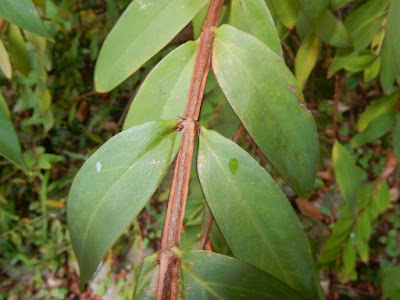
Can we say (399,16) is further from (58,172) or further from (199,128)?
(58,172)

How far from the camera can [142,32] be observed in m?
0.58

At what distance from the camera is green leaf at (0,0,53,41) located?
0.49m

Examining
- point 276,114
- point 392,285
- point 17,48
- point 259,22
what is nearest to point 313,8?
point 259,22

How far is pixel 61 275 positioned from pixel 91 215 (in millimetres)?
2159

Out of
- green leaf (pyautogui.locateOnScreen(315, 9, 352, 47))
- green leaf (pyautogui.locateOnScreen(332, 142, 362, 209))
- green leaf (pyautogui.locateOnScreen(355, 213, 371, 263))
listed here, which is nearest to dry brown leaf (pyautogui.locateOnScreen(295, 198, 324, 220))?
green leaf (pyautogui.locateOnScreen(355, 213, 371, 263))

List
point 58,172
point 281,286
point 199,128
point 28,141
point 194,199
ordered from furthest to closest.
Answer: point 58,172
point 28,141
point 194,199
point 199,128
point 281,286

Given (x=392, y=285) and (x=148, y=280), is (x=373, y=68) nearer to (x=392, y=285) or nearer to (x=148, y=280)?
(x=392, y=285)

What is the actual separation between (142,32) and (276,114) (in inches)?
9.5

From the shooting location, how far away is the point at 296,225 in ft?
1.44

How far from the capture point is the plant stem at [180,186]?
15.7 inches

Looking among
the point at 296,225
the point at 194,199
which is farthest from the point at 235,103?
the point at 194,199

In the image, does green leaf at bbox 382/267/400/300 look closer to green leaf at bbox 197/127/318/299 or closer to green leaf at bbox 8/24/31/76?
green leaf at bbox 197/127/318/299

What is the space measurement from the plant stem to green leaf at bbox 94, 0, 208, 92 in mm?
58

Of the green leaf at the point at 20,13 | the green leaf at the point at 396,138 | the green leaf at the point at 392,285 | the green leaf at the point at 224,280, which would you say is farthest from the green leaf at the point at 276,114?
the green leaf at the point at 392,285
